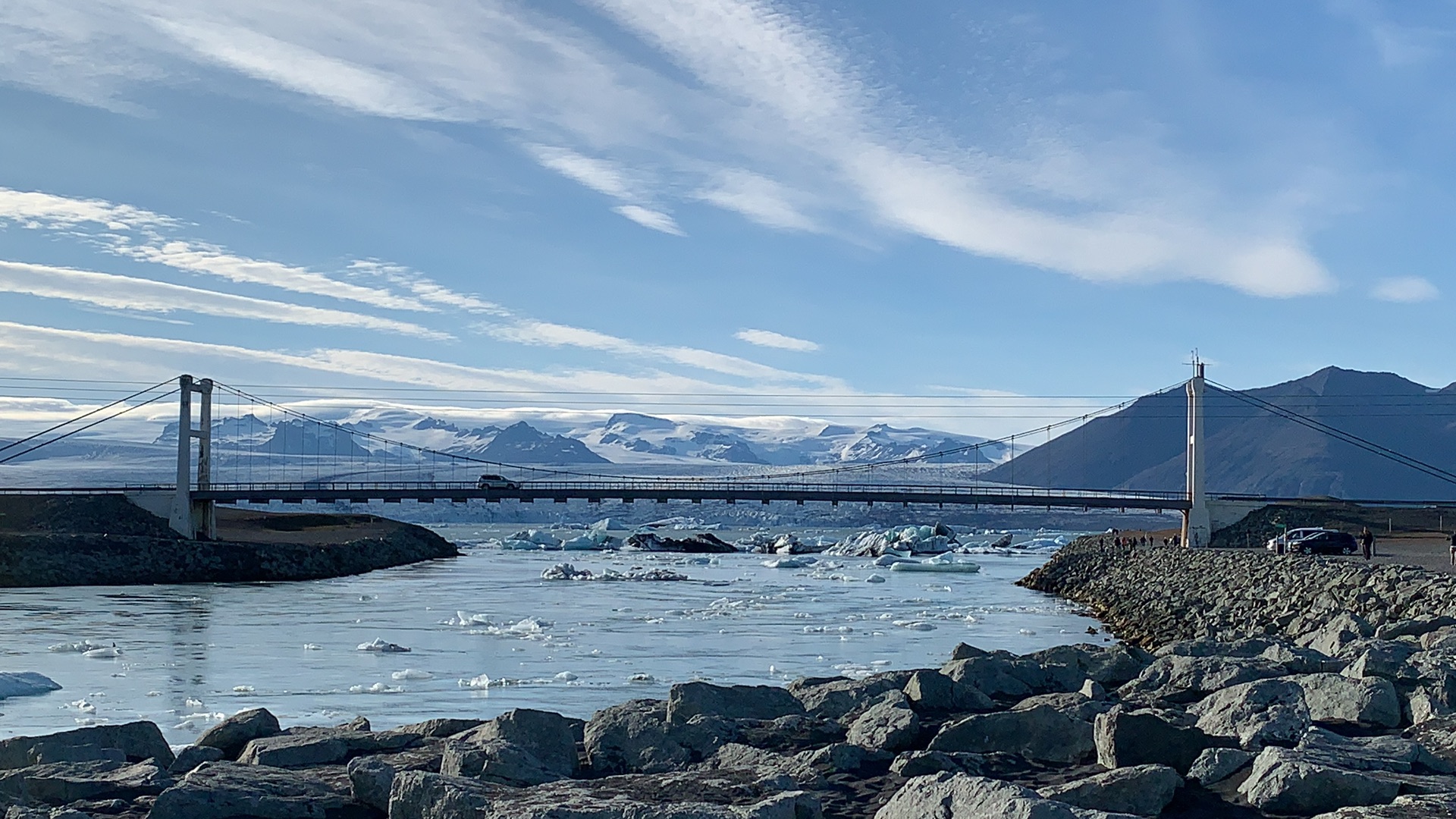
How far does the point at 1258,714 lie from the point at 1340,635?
22.7 feet

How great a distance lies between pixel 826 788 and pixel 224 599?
31529 millimetres

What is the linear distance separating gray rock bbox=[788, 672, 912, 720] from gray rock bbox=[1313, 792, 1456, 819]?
4.67 meters

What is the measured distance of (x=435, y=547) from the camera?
67.6 m

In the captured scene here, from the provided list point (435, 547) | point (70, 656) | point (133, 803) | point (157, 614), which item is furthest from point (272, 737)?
point (435, 547)

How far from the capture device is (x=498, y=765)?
25.4ft

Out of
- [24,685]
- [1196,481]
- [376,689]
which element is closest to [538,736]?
[376,689]

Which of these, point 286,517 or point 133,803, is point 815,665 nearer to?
point 133,803

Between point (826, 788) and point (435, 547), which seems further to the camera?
point (435, 547)

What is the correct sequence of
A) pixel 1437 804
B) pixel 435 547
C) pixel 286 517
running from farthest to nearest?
pixel 286 517 → pixel 435 547 → pixel 1437 804

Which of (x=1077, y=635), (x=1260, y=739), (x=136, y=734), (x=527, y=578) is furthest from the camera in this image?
(x=527, y=578)

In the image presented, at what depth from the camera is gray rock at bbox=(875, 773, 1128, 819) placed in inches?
222

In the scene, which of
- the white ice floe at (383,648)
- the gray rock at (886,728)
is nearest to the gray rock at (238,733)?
the gray rock at (886,728)

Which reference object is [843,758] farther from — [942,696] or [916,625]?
[916,625]

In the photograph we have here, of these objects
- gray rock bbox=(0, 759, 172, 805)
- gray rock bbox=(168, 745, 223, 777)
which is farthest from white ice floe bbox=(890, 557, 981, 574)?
gray rock bbox=(0, 759, 172, 805)
